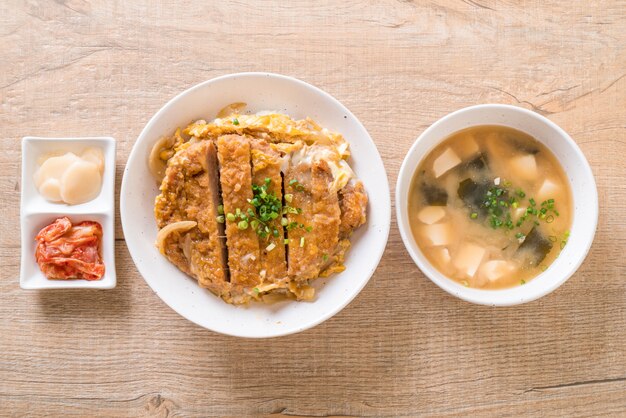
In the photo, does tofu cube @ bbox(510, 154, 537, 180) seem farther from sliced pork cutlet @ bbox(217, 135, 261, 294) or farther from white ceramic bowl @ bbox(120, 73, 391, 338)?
sliced pork cutlet @ bbox(217, 135, 261, 294)

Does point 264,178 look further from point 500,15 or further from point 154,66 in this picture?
point 500,15

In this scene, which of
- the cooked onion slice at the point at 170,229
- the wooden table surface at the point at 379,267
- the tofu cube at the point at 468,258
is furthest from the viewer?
the wooden table surface at the point at 379,267

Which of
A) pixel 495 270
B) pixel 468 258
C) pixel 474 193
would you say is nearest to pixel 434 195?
pixel 474 193

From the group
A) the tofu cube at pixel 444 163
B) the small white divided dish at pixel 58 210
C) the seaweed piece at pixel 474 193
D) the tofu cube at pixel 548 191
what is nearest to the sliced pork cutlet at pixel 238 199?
the small white divided dish at pixel 58 210

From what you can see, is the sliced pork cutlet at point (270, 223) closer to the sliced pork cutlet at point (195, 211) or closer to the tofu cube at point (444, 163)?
the sliced pork cutlet at point (195, 211)

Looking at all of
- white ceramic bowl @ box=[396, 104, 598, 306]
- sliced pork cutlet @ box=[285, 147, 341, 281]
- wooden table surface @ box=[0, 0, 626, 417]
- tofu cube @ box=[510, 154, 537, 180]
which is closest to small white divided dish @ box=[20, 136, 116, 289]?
wooden table surface @ box=[0, 0, 626, 417]

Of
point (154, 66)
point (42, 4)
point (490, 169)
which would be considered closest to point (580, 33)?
point (490, 169)

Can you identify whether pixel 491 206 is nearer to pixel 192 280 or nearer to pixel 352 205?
pixel 352 205
